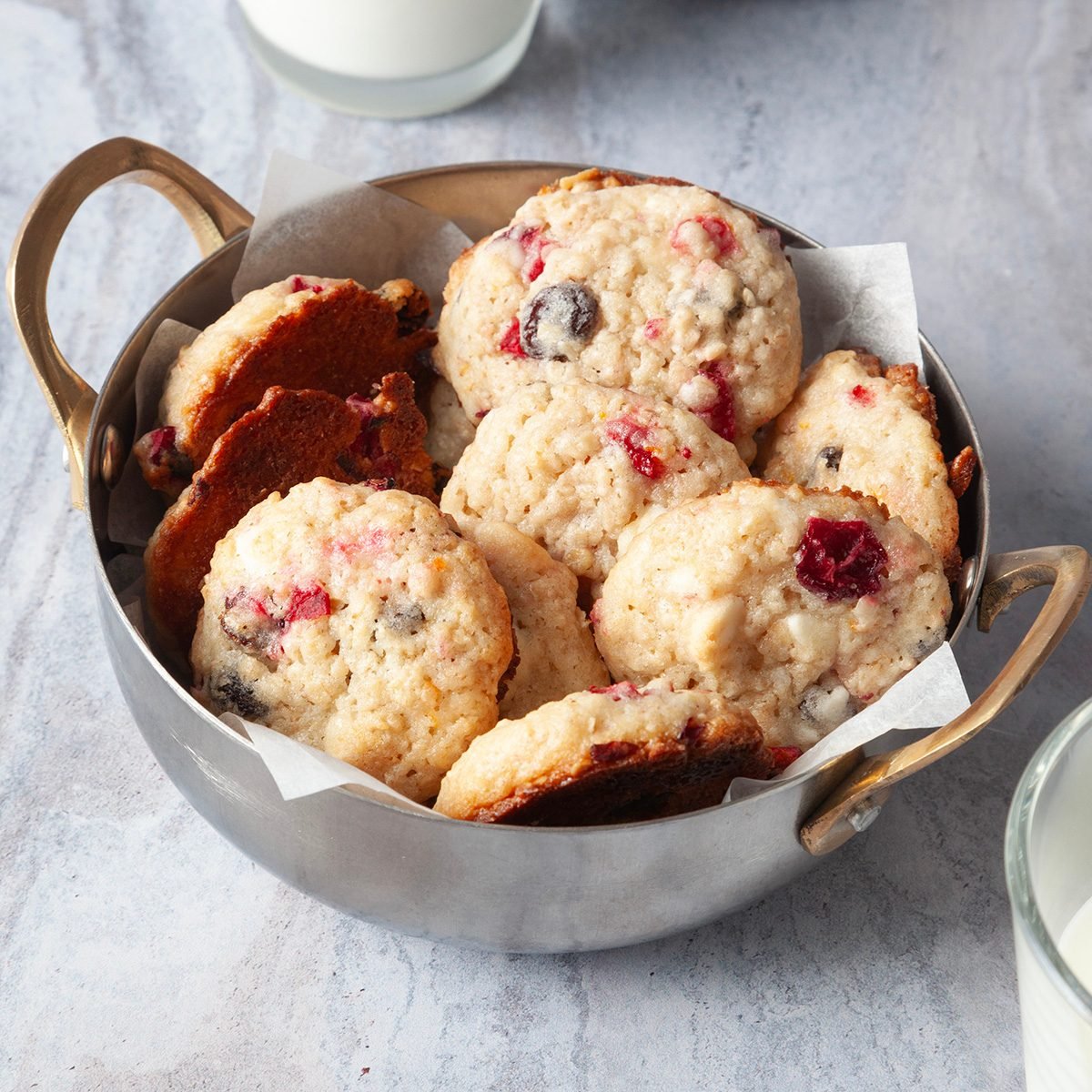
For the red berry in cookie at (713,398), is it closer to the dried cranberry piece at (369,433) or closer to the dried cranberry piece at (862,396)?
the dried cranberry piece at (862,396)

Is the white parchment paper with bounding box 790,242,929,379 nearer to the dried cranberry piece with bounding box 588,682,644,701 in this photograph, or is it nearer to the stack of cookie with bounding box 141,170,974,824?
the stack of cookie with bounding box 141,170,974,824

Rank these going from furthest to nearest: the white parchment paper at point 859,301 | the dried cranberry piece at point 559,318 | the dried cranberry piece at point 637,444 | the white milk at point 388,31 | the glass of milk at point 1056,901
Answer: the white milk at point 388,31 → the white parchment paper at point 859,301 → the dried cranberry piece at point 559,318 → the dried cranberry piece at point 637,444 → the glass of milk at point 1056,901

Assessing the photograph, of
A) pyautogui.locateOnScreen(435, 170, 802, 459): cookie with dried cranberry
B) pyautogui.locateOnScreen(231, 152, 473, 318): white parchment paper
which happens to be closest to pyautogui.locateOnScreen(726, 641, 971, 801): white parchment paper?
pyautogui.locateOnScreen(435, 170, 802, 459): cookie with dried cranberry

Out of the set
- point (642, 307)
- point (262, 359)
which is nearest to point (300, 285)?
point (262, 359)

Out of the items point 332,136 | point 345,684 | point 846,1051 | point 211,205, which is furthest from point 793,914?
point 332,136

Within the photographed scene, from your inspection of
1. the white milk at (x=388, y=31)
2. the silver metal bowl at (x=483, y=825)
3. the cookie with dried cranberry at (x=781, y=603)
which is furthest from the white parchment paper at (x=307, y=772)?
the white milk at (x=388, y=31)
